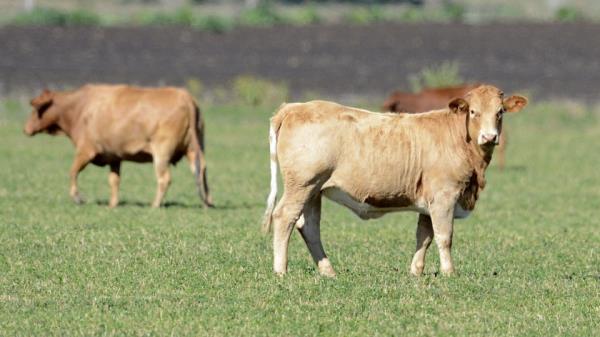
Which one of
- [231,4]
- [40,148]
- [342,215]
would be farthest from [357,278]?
[231,4]

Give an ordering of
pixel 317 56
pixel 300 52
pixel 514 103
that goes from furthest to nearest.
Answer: pixel 300 52 < pixel 317 56 < pixel 514 103

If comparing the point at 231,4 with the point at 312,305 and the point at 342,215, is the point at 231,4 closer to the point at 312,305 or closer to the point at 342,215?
the point at 342,215

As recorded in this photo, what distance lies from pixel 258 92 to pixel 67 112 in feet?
66.6

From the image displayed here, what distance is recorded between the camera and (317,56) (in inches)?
2088

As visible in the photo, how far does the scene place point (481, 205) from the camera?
2181 centimetres

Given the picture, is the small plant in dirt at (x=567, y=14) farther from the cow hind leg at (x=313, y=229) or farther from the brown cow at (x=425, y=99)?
the cow hind leg at (x=313, y=229)

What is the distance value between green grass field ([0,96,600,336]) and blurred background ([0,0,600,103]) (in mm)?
20598

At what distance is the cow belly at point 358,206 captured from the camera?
12.7m

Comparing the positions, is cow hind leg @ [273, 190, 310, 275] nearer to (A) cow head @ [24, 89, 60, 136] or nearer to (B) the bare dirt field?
(A) cow head @ [24, 89, 60, 136]

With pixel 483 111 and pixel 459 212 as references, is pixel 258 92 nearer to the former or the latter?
pixel 459 212

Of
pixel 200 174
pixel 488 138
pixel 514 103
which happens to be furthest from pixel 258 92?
pixel 488 138

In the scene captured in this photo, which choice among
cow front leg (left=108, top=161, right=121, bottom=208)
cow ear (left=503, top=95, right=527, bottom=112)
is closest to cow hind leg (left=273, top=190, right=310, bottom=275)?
cow ear (left=503, top=95, right=527, bottom=112)

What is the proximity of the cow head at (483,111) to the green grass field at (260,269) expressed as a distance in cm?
131

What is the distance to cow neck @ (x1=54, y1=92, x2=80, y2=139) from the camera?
21.7 m
